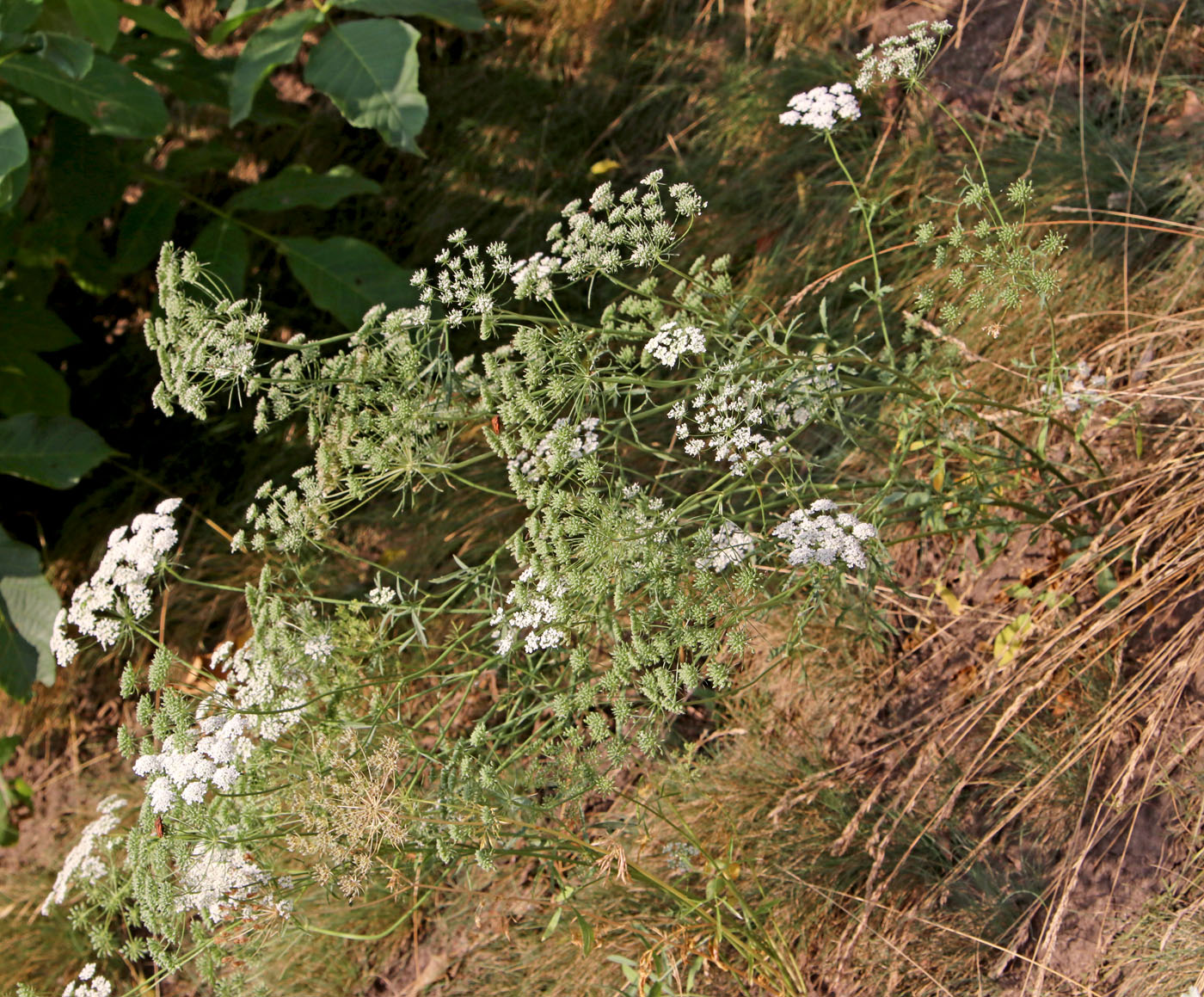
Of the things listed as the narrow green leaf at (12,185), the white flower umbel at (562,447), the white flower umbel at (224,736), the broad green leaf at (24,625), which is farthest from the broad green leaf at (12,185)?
the white flower umbel at (562,447)

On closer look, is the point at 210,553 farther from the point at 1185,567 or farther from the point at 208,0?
the point at 1185,567

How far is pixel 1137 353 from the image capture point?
93.8 inches

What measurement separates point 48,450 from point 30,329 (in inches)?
17.5

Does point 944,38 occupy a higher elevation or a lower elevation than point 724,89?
higher

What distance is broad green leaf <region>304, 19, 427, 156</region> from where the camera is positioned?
7.61 feet

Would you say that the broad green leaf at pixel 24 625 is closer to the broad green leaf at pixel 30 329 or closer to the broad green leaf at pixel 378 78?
the broad green leaf at pixel 30 329

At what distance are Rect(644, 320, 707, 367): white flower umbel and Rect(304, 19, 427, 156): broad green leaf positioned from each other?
1.07 metres

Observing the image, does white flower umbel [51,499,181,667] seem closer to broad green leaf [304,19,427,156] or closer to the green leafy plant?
broad green leaf [304,19,427,156]

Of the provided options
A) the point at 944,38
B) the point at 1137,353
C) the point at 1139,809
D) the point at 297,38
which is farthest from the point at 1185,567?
the point at 297,38

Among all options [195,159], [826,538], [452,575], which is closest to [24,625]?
[195,159]

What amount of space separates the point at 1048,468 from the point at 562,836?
1.15m

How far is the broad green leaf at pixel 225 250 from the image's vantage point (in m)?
2.62

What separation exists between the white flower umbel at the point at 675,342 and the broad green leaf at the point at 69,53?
4.87 feet

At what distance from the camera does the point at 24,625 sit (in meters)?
2.45
